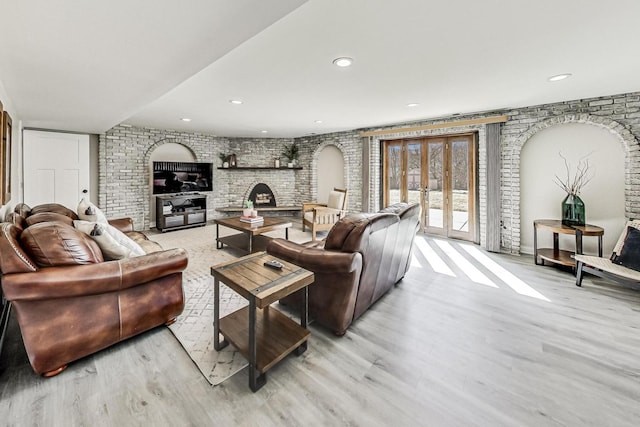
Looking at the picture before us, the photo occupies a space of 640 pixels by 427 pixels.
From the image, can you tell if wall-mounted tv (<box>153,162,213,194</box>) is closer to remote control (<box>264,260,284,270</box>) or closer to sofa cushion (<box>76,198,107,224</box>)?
sofa cushion (<box>76,198,107,224</box>)

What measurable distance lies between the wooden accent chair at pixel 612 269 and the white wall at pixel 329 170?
467 cm

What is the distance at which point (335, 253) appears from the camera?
2078 millimetres

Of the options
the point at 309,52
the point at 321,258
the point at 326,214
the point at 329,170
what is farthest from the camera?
the point at 329,170

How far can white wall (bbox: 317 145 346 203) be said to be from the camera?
7074 millimetres

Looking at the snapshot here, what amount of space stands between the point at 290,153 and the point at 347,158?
6.74 ft

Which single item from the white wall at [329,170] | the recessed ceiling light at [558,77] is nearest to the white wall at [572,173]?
the recessed ceiling light at [558,77]

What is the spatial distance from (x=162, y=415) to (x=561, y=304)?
11.6 ft

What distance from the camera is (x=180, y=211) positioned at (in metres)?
6.27

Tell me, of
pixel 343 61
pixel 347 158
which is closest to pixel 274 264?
pixel 343 61

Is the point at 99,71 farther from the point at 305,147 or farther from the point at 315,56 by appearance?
the point at 305,147

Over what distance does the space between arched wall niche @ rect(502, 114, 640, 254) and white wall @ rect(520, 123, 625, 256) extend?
72 millimetres

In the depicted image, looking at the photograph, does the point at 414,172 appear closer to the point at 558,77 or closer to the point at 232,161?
the point at 558,77

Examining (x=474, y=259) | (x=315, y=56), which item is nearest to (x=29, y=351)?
(x=315, y=56)

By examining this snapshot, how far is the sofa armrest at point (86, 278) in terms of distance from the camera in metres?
1.54
